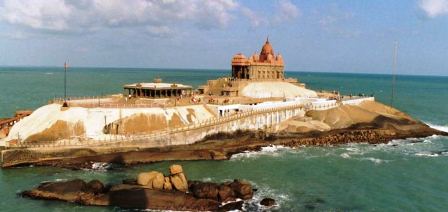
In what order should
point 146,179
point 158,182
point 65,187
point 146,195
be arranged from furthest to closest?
point 65,187, point 146,179, point 158,182, point 146,195

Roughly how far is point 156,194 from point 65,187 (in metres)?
8.82

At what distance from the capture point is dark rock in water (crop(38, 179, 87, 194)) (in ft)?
136

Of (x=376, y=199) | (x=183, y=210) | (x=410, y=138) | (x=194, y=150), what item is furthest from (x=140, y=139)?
(x=410, y=138)

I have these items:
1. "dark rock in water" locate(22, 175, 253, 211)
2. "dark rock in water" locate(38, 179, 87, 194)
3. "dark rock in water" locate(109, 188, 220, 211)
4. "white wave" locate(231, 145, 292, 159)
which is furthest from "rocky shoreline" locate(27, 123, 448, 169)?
"dark rock in water" locate(109, 188, 220, 211)

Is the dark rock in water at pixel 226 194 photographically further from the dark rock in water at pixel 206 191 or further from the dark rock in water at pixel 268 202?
the dark rock in water at pixel 268 202

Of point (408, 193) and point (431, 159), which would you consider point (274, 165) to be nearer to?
point (408, 193)

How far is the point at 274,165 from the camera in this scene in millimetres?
54656

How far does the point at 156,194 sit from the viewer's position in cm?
3972

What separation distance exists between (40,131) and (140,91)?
17601 mm

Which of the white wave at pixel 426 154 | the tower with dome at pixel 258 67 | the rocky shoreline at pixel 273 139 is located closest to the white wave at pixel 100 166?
the rocky shoreline at pixel 273 139

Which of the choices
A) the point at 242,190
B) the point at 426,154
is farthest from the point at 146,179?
the point at 426,154

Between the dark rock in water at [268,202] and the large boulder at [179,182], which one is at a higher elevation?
the large boulder at [179,182]

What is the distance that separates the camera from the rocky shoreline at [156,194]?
1538 inches

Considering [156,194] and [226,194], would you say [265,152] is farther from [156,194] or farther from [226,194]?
[156,194]
